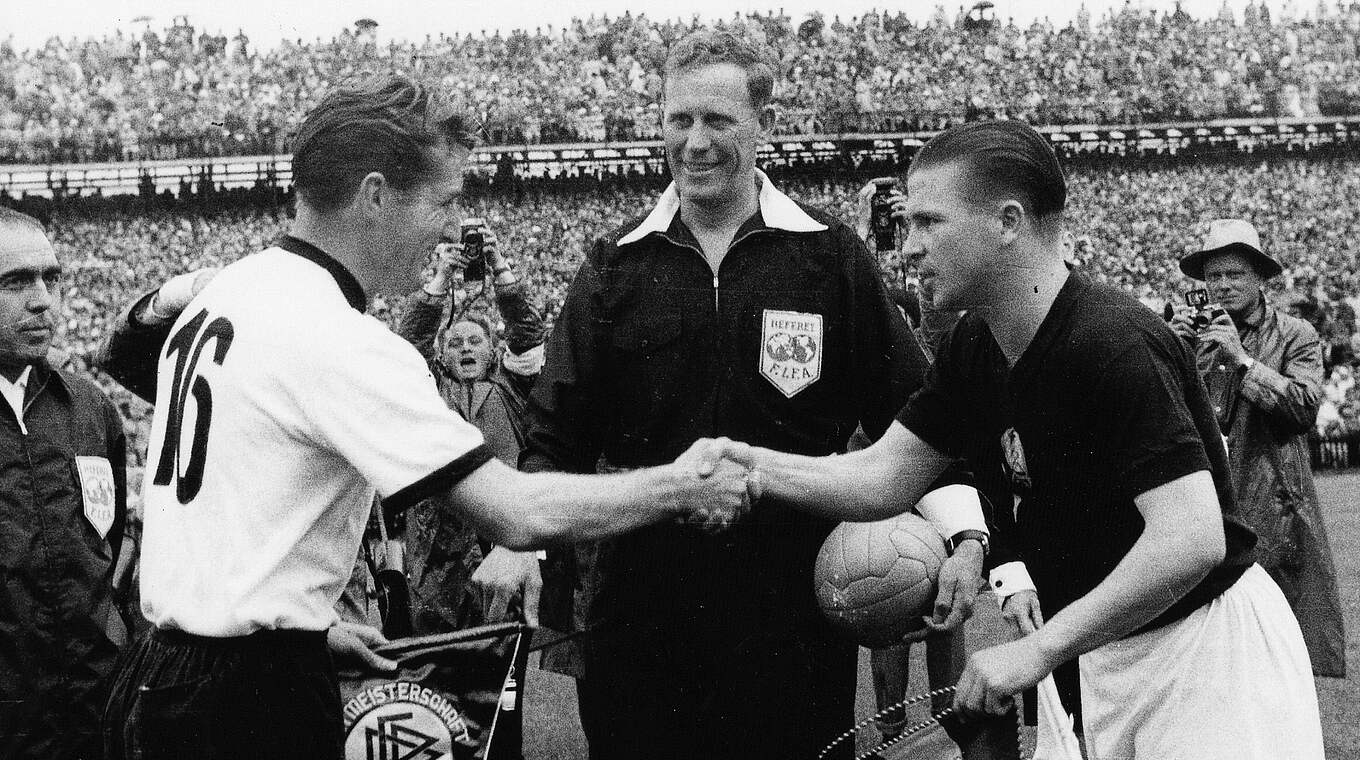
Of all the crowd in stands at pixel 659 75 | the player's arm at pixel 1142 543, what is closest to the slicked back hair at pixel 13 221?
the player's arm at pixel 1142 543

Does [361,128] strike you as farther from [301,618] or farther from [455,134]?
[301,618]

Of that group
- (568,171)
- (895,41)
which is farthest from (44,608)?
(895,41)

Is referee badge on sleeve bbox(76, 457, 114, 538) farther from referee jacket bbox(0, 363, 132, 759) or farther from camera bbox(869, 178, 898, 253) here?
camera bbox(869, 178, 898, 253)

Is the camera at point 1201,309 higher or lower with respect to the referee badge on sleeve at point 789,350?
lower

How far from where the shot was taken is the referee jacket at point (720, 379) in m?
3.74

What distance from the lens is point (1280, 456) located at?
6129mm

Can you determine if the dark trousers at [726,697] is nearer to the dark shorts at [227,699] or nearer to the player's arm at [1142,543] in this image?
the player's arm at [1142,543]

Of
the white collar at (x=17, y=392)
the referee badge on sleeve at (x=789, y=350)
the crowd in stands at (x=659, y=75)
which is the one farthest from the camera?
the crowd in stands at (x=659, y=75)

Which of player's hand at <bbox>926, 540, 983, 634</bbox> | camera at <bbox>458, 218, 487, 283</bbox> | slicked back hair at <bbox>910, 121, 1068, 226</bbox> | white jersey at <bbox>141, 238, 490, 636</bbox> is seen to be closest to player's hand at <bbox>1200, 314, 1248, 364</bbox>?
player's hand at <bbox>926, 540, 983, 634</bbox>

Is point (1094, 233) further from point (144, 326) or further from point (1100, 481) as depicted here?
point (144, 326)

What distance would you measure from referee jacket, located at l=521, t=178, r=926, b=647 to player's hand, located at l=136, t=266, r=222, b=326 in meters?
1.00

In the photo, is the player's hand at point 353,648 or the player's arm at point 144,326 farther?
the player's arm at point 144,326

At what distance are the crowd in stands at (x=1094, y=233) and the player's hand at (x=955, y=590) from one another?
15.6 metres

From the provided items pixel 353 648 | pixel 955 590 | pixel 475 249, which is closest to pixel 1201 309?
pixel 955 590
